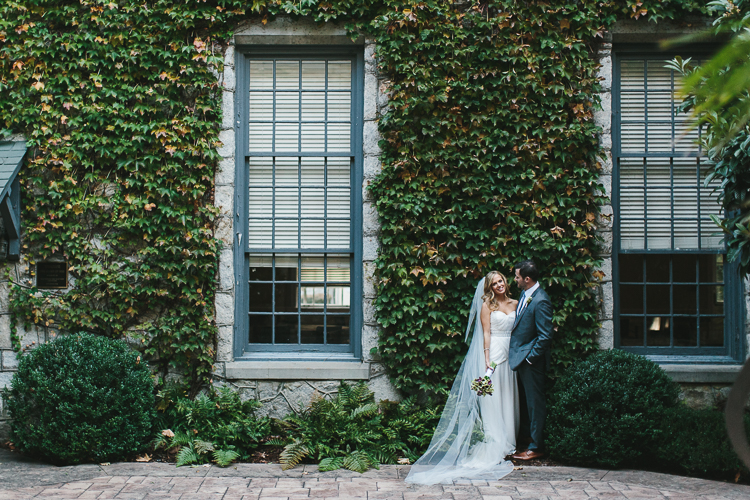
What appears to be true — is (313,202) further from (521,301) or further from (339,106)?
(521,301)

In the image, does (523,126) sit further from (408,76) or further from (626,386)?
(626,386)

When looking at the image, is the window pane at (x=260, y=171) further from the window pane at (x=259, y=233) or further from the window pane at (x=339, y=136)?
the window pane at (x=339, y=136)

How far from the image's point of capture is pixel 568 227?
6.08 metres

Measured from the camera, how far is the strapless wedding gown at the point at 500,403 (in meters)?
5.40

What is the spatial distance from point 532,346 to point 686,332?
6.89 ft

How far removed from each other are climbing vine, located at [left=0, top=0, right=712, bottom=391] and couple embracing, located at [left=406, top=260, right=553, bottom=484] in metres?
0.38

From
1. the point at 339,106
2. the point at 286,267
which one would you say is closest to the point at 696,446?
the point at 286,267

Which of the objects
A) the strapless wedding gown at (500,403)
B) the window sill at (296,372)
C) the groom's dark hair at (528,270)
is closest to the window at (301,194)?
the window sill at (296,372)

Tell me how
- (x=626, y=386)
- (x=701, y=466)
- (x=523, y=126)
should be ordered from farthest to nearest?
(x=523, y=126) < (x=626, y=386) < (x=701, y=466)

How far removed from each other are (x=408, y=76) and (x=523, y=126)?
130 cm

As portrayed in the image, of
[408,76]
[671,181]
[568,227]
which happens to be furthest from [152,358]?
[671,181]

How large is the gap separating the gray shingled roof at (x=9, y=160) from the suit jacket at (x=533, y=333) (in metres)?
5.16

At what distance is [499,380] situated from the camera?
5.68 metres

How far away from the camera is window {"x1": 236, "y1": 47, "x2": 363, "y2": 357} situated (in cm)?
649
